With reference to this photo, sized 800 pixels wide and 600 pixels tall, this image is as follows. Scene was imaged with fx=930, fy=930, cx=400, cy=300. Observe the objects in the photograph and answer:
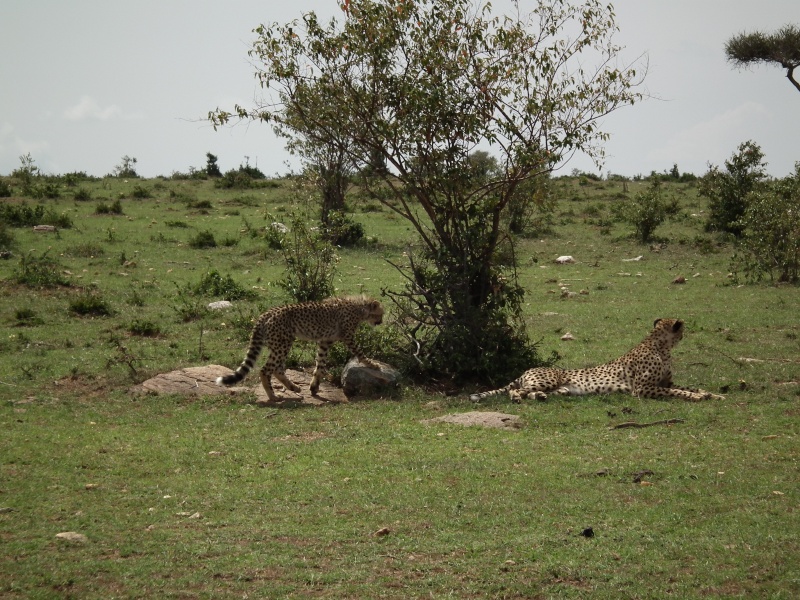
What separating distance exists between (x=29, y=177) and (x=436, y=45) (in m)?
22.1

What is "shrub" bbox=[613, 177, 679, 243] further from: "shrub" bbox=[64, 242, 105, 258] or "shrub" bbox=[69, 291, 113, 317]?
"shrub" bbox=[69, 291, 113, 317]

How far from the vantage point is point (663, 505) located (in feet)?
23.1

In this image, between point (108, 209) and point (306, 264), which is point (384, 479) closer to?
point (306, 264)

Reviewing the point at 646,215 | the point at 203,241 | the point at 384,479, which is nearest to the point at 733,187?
the point at 646,215

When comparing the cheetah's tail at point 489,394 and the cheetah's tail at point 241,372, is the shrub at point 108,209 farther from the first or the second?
the cheetah's tail at point 489,394

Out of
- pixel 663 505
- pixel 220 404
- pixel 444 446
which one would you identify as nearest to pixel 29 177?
pixel 220 404

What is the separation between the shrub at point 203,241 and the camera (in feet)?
72.4

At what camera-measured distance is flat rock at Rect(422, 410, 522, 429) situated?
955 cm

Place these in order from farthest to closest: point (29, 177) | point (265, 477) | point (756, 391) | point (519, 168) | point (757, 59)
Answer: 1. point (29, 177)
2. point (757, 59)
3. point (519, 168)
4. point (756, 391)
5. point (265, 477)

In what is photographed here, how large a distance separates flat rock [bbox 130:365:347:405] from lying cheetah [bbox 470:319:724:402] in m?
1.95

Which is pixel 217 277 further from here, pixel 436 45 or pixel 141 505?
pixel 141 505

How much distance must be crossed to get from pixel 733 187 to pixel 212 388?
17.8 m

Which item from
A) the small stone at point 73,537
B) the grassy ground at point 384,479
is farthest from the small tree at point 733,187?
the small stone at point 73,537

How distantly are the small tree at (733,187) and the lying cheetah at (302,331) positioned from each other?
15.3 metres
